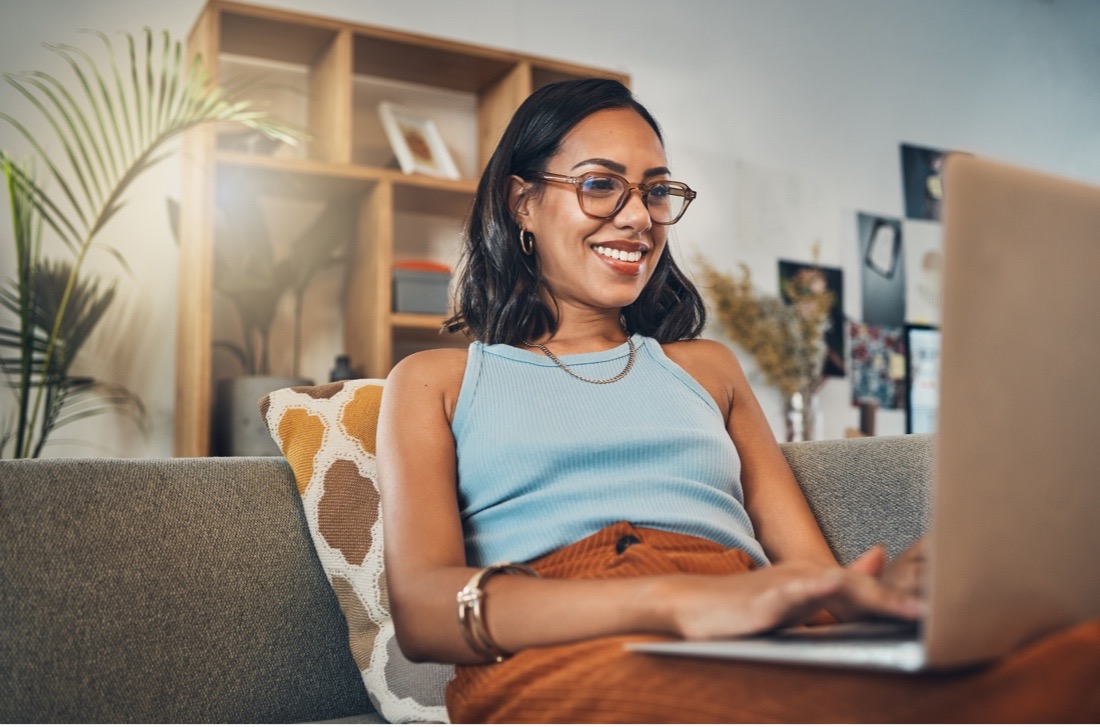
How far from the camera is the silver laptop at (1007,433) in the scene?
0.58m

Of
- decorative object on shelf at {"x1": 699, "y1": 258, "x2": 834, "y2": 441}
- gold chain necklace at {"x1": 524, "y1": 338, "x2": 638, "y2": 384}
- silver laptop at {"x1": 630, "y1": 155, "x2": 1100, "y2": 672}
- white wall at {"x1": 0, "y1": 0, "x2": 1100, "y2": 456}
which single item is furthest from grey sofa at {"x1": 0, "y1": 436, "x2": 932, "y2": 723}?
decorative object on shelf at {"x1": 699, "y1": 258, "x2": 834, "y2": 441}

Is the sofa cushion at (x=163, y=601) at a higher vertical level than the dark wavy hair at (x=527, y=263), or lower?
lower

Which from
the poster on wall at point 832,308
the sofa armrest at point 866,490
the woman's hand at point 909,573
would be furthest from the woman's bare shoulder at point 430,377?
the poster on wall at point 832,308

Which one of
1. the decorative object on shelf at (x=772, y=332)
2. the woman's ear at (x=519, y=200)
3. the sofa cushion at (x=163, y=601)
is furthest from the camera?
the decorative object on shelf at (x=772, y=332)

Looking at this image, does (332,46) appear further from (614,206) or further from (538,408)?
(538,408)

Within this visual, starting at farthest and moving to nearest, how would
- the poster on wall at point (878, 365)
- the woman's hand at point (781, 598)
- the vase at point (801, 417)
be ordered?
the poster on wall at point (878, 365)
the vase at point (801, 417)
the woman's hand at point (781, 598)

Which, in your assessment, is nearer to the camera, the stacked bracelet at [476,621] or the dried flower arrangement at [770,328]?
the stacked bracelet at [476,621]

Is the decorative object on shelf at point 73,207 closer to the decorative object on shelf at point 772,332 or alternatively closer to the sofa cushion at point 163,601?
the sofa cushion at point 163,601

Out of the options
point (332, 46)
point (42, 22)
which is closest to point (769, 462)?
point (332, 46)

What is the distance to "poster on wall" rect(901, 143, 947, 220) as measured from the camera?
4.30 meters

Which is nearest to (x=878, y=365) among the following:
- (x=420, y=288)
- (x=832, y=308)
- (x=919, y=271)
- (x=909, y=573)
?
(x=832, y=308)

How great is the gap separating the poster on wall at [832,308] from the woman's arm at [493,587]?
2.94m

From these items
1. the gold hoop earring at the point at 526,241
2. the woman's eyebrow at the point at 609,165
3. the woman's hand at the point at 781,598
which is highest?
the woman's eyebrow at the point at 609,165

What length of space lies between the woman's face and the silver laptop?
28.9 inches
